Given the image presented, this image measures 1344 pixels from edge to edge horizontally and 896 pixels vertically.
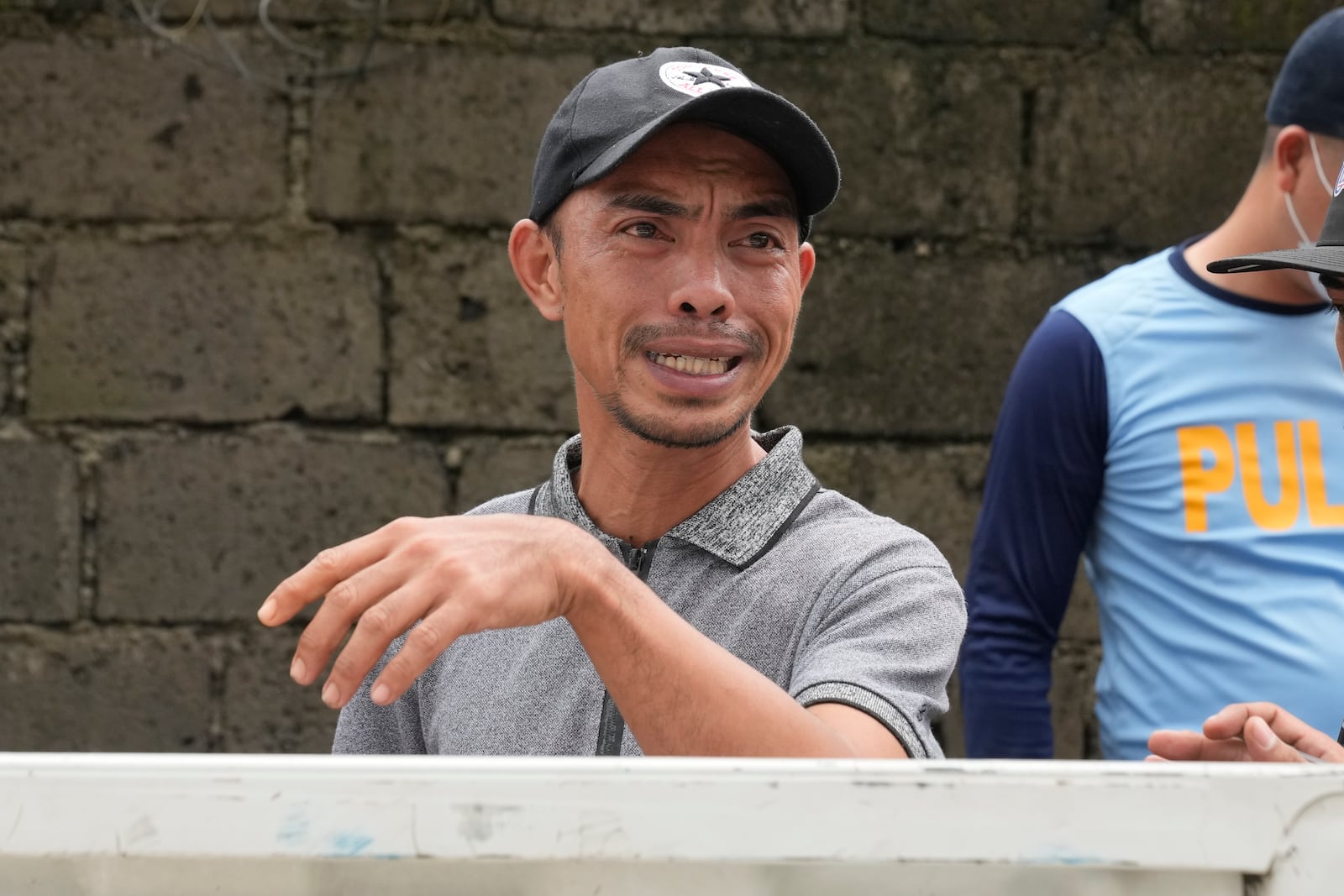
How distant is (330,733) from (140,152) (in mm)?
1308

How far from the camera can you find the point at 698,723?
121cm

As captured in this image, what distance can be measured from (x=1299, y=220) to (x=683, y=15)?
1.46 meters

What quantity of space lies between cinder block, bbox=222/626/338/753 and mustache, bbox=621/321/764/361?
1847 millimetres

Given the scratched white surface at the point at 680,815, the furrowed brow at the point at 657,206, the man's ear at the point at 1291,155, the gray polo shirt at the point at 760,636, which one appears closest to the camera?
the scratched white surface at the point at 680,815

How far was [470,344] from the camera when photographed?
3.16m

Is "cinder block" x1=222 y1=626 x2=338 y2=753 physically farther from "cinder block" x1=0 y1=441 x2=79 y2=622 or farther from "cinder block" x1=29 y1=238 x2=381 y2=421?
"cinder block" x1=29 y1=238 x2=381 y2=421

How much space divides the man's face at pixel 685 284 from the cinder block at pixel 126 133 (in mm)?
1784

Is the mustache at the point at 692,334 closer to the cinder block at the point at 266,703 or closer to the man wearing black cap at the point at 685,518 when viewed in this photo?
the man wearing black cap at the point at 685,518

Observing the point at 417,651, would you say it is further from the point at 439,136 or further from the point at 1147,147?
the point at 1147,147

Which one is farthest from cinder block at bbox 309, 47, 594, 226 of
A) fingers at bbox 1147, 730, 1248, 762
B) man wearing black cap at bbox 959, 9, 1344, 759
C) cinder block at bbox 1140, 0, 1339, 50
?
fingers at bbox 1147, 730, 1248, 762

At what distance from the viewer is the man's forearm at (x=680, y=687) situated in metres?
1.19

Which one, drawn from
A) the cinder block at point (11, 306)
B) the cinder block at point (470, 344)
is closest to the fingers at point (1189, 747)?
the cinder block at point (470, 344)

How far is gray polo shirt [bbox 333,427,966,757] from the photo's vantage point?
1.32m

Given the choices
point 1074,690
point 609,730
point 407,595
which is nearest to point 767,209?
point 609,730
